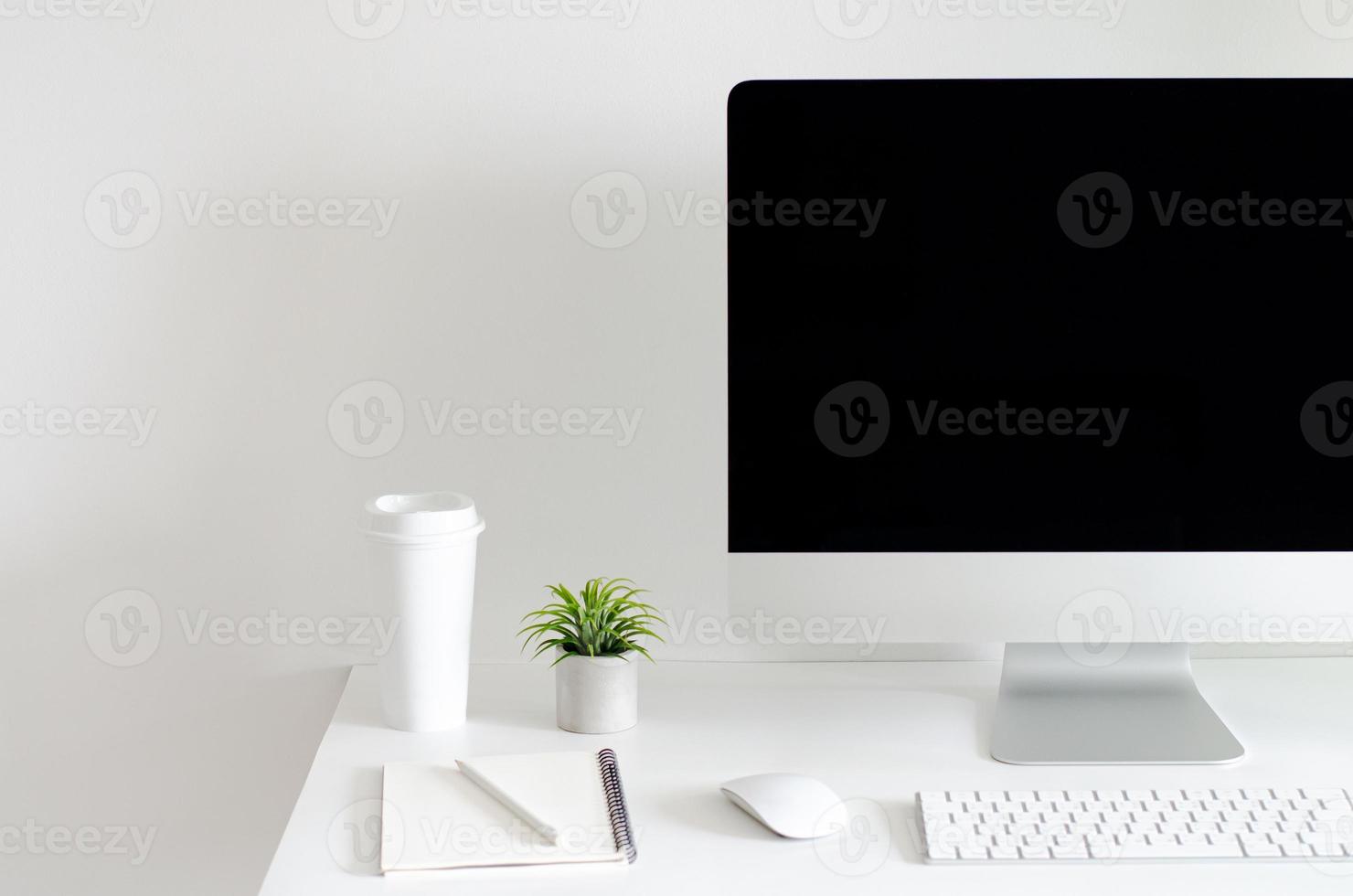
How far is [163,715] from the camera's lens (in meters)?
1.37

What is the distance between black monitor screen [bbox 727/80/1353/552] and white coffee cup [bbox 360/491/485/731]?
283 millimetres

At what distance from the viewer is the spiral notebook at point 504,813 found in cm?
87

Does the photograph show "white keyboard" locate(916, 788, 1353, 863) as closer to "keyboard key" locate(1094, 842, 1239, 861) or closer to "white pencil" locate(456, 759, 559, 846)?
"keyboard key" locate(1094, 842, 1239, 861)

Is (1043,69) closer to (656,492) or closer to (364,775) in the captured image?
→ (656,492)

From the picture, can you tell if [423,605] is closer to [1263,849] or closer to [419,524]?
[419,524]

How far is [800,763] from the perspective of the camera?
3.46ft

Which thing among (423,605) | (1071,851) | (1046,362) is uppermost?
(1046,362)

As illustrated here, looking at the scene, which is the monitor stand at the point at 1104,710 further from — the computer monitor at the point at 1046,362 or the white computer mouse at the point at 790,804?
the white computer mouse at the point at 790,804

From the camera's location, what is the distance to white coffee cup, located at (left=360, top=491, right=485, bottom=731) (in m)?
1.10

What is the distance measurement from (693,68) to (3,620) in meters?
1.04

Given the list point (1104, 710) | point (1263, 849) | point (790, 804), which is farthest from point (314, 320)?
point (1263, 849)

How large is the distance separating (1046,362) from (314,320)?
812 millimetres

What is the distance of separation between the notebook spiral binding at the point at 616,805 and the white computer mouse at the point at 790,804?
0.09 meters

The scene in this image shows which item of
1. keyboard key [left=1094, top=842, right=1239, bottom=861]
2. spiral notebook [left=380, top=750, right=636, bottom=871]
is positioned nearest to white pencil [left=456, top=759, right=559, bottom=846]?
spiral notebook [left=380, top=750, right=636, bottom=871]
